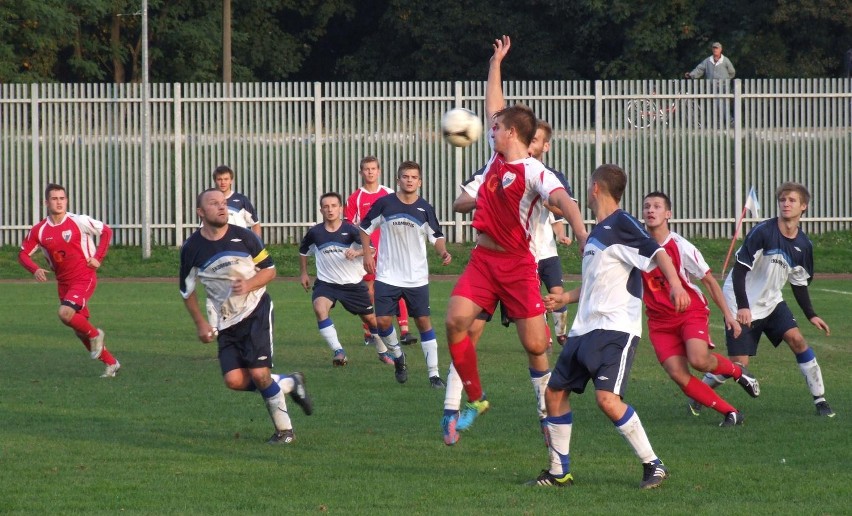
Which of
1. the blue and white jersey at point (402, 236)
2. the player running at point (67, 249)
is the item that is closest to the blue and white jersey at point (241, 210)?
the player running at point (67, 249)

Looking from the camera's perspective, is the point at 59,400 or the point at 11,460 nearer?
the point at 11,460

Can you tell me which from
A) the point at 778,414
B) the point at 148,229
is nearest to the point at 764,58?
the point at 148,229

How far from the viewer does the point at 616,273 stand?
23.3 feet

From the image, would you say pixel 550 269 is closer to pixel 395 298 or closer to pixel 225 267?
pixel 395 298

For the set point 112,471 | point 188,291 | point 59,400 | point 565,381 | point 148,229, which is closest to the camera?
point 565,381

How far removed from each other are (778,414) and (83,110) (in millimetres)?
18386

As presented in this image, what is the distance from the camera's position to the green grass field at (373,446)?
22.8ft

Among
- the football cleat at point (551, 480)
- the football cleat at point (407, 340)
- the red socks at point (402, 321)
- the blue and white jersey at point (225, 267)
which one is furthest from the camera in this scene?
the red socks at point (402, 321)

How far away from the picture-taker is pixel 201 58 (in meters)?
43.9

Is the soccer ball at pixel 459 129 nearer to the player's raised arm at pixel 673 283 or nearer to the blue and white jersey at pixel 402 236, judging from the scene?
the player's raised arm at pixel 673 283

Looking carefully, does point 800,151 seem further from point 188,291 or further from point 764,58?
point 188,291

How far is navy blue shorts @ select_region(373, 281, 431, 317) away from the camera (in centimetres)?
1191

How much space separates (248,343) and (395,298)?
11.1ft

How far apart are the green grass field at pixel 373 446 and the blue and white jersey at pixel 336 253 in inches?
34.6
